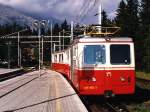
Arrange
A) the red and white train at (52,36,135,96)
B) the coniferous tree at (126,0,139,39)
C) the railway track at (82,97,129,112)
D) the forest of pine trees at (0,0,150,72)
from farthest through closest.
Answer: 1. the coniferous tree at (126,0,139,39)
2. the forest of pine trees at (0,0,150,72)
3. the red and white train at (52,36,135,96)
4. the railway track at (82,97,129,112)

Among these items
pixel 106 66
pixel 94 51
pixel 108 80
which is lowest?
pixel 108 80

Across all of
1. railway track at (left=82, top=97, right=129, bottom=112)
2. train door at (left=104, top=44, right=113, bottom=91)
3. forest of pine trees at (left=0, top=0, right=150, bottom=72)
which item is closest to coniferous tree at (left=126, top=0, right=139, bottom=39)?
forest of pine trees at (left=0, top=0, right=150, bottom=72)

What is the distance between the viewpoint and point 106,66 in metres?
20.4

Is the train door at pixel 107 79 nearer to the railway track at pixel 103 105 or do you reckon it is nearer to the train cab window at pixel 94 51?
the train cab window at pixel 94 51

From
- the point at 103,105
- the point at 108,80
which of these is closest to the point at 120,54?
the point at 108,80

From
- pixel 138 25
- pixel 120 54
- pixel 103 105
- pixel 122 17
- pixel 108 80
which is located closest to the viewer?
pixel 108 80

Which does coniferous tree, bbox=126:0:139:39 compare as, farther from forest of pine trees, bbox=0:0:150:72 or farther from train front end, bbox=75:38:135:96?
train front end, bbox=75:38:135:96

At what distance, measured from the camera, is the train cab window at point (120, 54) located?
20422mm

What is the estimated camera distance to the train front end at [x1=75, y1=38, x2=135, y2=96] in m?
20.3

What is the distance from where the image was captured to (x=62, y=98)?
22.1 meters

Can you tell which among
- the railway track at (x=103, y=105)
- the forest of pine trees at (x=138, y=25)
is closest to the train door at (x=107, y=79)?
the railway track at (x=103, y=105)

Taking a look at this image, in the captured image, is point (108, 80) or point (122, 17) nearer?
point (108, 80)

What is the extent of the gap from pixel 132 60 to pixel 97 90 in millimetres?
1859

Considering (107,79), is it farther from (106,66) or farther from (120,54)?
(120,54)
